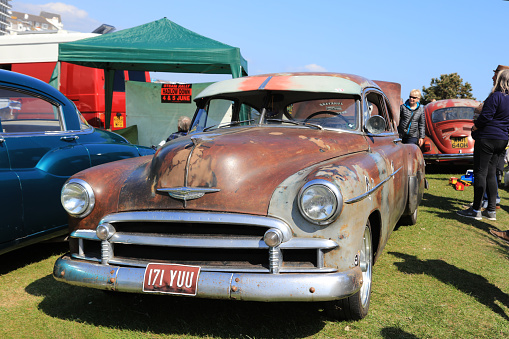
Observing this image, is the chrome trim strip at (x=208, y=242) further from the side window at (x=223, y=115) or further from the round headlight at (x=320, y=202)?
the side window at (x=223, y=115)

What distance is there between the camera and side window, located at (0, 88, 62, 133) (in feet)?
13.3

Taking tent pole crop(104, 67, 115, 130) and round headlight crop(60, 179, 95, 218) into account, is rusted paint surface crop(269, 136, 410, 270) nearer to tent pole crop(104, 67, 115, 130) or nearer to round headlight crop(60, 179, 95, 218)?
round headlight crop(60, 179, 95, 218)

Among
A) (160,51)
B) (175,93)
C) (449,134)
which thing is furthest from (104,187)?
(449,134)

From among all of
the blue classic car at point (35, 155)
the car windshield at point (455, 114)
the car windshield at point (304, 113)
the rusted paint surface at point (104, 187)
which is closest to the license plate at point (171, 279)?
the rusted paint surface at point (104, 187)

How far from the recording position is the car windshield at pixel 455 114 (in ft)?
37.8

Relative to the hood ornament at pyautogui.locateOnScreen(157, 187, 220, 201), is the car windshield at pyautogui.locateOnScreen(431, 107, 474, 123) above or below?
above

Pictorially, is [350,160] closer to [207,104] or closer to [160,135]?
[207,104]

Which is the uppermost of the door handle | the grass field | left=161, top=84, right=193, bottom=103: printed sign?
left=161, top=84, right=193, bottom=103: printed sign

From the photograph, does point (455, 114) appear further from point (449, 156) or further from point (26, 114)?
point (26, 114)

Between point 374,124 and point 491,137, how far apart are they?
2.96m

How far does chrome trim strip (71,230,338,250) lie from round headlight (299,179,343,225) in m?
0.12

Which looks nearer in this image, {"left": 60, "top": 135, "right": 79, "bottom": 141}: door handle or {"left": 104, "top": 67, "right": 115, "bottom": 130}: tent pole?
{"left": 60, "top": 135, "right": 79, "bottom": 141}: door handle

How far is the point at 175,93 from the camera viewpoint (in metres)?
Answer: 11.3

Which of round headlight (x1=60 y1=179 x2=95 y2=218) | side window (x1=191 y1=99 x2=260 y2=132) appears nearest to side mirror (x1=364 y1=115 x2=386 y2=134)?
side window (x1=191 y1=99 x2=260 y2=132)
